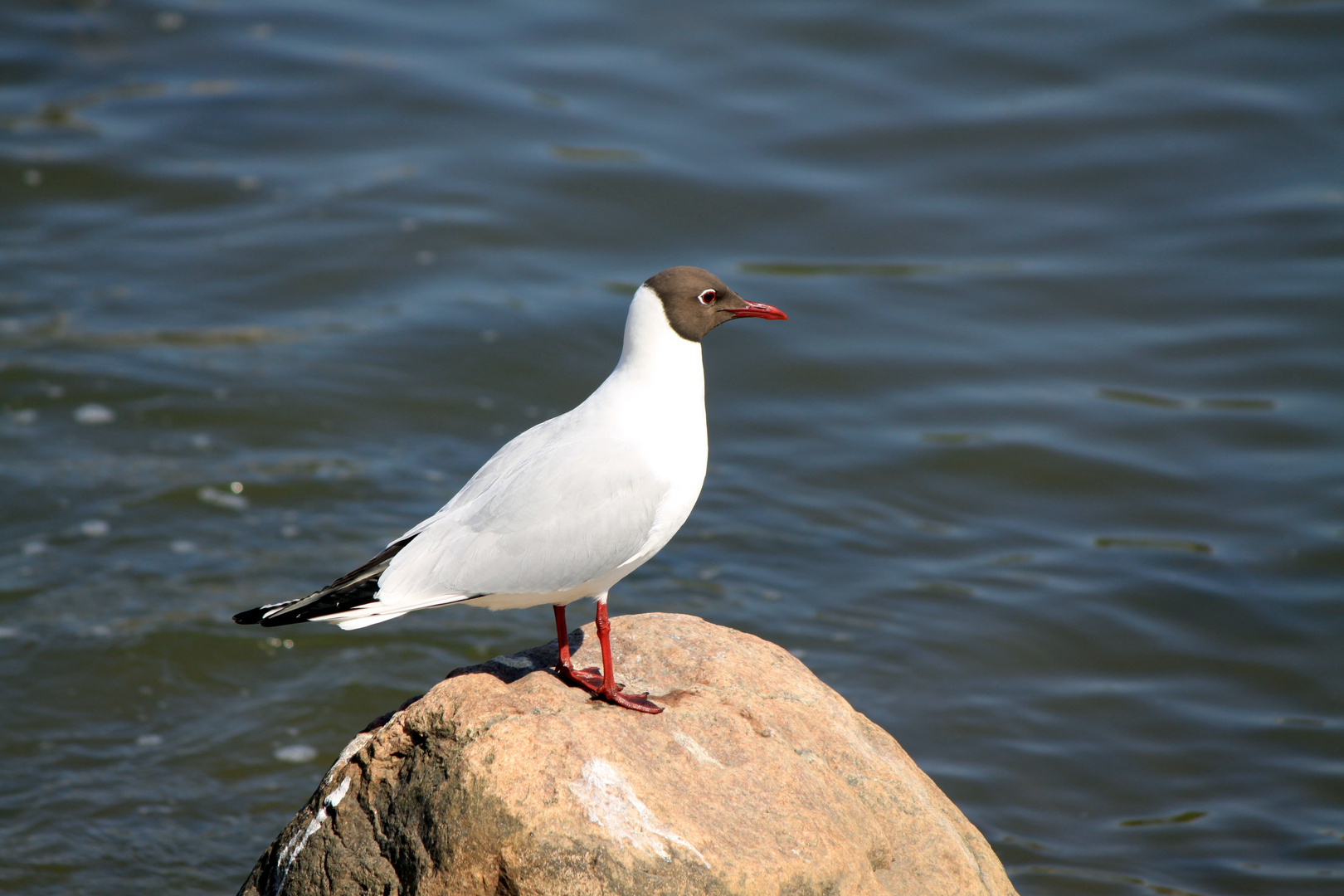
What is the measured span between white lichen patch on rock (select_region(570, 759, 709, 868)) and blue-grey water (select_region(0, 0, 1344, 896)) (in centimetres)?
352

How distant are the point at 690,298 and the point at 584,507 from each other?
0.96 meters

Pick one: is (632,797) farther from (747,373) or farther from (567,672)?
(747,373)

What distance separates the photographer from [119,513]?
10.1 m

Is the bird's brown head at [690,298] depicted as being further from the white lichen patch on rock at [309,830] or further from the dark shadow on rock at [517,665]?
the white lichen patch on rock at [309,830]

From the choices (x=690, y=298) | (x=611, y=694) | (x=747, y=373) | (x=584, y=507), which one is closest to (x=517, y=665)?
(x=611, y=694)

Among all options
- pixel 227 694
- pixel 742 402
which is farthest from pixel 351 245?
pixel 227 694

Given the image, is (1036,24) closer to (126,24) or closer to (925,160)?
(925,160)

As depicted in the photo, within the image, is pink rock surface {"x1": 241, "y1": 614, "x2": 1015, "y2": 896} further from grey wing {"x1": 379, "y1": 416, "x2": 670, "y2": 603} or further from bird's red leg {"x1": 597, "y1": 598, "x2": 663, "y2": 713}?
grey wing {"x1": 379, "y1": 416, "x2": 670, "y2": 603}

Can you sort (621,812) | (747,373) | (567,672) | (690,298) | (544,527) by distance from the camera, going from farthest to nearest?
(747,373) < (690,298) < (567,672) < (544,527) < (621,812)

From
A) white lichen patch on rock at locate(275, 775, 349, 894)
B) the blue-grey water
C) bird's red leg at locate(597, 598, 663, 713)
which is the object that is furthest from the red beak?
the blue-grey water

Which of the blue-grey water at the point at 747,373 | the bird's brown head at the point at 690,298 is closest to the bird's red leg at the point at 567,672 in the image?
the bird's brown head at the point at 690,298

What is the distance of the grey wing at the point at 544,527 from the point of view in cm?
488

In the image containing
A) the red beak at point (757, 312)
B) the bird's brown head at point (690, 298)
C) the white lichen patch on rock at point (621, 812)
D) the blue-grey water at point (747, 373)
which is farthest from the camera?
the blue-grey water at point (747, 373)

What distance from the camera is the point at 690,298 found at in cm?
523
